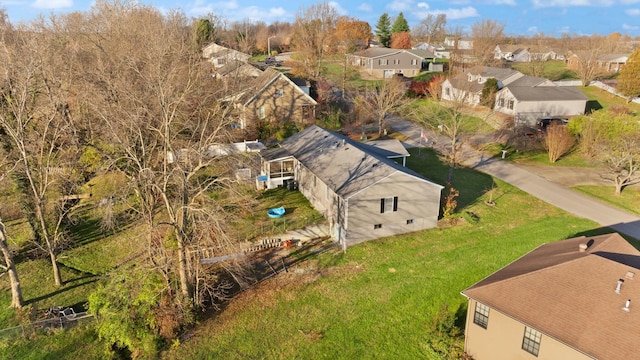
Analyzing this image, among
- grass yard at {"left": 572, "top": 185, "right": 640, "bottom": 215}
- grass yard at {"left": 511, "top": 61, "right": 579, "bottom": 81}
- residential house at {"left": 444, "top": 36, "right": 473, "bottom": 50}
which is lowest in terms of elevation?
grass yard at {"left": 572, "top": 185, "right": 640, "bottom": 215}

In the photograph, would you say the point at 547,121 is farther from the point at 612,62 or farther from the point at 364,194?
the point at 612,62

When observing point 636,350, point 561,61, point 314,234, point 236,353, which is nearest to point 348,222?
point 314,234

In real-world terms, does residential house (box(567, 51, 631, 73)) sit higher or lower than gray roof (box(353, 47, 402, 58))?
lower

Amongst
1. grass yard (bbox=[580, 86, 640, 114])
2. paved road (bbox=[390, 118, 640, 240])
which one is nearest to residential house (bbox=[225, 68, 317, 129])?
paved road (bbox=[390, 118, 640, 240])

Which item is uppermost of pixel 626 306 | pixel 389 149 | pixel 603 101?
pixel 603 101

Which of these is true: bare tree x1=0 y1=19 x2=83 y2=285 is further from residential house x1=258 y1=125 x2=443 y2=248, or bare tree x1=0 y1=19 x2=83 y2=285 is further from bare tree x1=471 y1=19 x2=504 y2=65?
bare tree x1=471 y1=19 x2=504 y2=65

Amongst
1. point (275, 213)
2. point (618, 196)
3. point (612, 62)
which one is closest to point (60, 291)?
point (275, 213)
